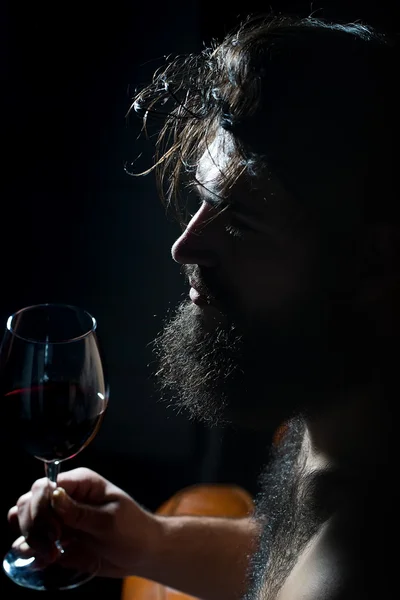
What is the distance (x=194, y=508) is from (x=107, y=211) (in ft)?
1.93

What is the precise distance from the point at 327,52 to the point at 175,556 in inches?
26.4

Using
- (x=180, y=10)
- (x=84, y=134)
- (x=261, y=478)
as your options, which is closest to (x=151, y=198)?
(x=84, y=134)

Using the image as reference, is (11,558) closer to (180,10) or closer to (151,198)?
(151,198)

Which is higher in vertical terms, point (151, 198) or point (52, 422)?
point (52, 422)

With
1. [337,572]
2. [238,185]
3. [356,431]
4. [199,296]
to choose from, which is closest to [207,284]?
[199,296]

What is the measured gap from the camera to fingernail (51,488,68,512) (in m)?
0.88

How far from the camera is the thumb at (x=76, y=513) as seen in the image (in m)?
0.89

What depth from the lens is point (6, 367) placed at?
2.42ft

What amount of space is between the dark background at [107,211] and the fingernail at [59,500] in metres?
0.16

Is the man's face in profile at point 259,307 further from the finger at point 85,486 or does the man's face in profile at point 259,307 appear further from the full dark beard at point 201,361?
the finger at point 85,486

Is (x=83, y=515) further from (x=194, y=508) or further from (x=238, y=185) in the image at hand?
(x=238, y=185)

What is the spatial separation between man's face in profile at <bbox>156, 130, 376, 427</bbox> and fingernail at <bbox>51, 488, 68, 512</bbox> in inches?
7.3

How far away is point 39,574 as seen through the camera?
0.86 m

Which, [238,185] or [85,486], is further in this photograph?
[85,486]
